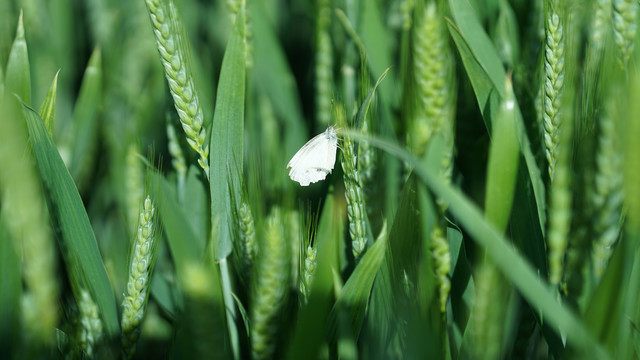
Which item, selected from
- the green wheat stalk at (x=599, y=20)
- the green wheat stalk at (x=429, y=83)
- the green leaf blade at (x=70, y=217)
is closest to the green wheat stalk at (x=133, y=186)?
the green leaf blade at (x=70, y=217)

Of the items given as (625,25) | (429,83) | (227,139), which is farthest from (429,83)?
(625,25)

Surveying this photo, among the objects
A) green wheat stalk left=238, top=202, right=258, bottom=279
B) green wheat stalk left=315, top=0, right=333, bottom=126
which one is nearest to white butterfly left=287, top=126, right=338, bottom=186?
green wheat stalk left=238, top=202, right=258, bottom=279

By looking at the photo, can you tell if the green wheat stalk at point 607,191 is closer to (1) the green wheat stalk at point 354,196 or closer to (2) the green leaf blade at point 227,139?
(1) the green wheat stalk at point 354,196

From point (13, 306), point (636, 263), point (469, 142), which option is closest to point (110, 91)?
point (13, 306)

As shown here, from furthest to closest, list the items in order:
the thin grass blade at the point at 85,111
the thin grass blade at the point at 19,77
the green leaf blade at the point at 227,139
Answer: the thin grass blade at the point at 85,111 < the thin grass blade at the point at 19,77 < the green leaf blade at the point at 227,139

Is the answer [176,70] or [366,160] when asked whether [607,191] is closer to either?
[366,160]

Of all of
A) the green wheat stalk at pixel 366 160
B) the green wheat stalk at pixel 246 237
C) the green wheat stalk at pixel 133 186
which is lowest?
the green wheat stalk at pixel 246 237

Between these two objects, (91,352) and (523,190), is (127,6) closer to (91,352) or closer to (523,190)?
(91,352)

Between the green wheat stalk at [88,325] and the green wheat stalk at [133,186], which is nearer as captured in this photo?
the green wheat stalk at [88,325]

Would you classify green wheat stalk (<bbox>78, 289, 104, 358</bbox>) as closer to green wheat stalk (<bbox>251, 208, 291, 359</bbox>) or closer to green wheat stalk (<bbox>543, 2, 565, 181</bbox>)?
green wheat stalk (<bbox>251, 208, 291, 359</bbox>)
